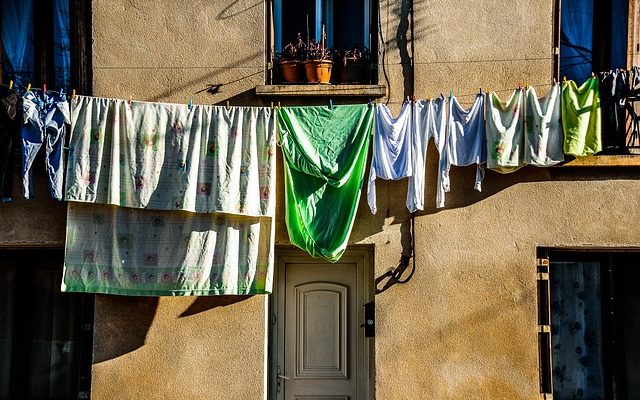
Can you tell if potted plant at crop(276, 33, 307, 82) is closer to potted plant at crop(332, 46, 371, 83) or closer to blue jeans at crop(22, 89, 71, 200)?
potted plant at crop(332, 46, 371, 83)

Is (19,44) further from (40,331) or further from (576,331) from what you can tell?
(576,331)

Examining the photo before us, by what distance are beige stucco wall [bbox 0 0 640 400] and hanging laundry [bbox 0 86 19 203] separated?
1.03ft

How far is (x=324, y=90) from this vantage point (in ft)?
28.4

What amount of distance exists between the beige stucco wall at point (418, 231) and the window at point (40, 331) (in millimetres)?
332

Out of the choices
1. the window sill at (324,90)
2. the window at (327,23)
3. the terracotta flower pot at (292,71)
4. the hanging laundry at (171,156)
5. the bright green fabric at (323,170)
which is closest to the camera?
the hanging laundry at (171,156)

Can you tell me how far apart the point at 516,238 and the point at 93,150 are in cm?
443

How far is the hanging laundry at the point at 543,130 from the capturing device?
27.0ft

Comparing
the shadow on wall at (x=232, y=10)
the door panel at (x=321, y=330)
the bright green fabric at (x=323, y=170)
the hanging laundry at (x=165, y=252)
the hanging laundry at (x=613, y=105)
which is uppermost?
the shadow on wall at (x=232, y=10)

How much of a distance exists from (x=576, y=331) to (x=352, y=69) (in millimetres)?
3675

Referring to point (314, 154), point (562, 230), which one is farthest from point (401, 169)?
point (562, 230)

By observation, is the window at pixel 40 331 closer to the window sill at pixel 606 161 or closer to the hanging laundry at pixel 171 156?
the hanging laundry at pixel 171 156

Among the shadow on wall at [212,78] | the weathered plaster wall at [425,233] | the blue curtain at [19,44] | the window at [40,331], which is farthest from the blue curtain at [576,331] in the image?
the blue curtain at [19,44]

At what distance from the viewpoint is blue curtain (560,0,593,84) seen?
8.81 m

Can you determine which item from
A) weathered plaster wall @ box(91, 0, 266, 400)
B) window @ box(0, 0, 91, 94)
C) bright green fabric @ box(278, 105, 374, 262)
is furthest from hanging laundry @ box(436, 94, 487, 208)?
window @ box(0, 0, 91, 94)
